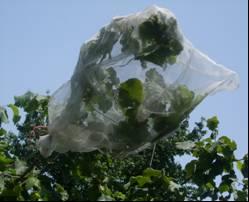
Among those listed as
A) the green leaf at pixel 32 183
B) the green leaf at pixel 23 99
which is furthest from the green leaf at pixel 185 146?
the green leaf at pixel 23 99

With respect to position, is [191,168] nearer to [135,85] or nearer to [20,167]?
[135,85]

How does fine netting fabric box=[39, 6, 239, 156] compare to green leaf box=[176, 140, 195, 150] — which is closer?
fine netting fabric box=[39, 6, 239, 156]

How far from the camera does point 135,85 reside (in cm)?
291

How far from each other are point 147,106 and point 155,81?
0.51ft

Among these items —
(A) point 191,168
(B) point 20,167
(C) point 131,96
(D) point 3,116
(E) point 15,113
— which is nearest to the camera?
(C) point 131,96

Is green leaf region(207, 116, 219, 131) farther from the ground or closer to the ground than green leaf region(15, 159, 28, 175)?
farther from the ground

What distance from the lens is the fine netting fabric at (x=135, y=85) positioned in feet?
9.63

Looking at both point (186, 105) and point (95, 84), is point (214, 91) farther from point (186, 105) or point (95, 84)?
point (95, 84)

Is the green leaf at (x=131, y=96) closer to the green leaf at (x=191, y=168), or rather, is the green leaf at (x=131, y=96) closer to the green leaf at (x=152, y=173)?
the green leaf at (x=152, y=173)

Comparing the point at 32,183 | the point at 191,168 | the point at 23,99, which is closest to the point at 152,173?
the point at 191,168

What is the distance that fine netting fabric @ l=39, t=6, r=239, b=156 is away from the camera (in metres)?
2.94

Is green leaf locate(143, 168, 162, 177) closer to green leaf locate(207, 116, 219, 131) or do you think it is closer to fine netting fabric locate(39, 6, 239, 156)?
fine netting fabric locate(39, 6, 239, 156)

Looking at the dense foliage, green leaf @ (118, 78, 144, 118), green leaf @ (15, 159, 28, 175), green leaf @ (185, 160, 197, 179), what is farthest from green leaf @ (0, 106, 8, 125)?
green leaf @ (185, 160, 197, 179)

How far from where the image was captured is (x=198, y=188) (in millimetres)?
3352
